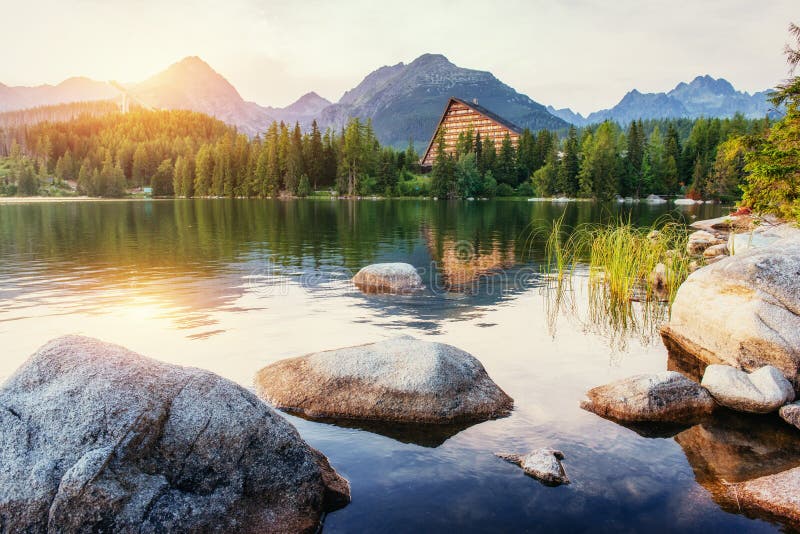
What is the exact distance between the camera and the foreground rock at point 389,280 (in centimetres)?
1875

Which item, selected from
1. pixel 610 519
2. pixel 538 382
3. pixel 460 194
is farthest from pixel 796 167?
pixel 460 194

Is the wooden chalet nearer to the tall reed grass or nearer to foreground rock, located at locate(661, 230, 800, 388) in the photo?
the tall reed grass

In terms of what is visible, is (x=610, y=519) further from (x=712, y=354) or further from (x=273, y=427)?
(x=712, y=354)

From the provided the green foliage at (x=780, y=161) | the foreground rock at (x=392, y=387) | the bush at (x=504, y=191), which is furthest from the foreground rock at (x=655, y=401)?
the bush at (x=504, y=191)

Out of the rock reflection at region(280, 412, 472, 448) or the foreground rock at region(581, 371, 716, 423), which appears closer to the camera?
the rock reflection at region(280, 412, 472, 448)

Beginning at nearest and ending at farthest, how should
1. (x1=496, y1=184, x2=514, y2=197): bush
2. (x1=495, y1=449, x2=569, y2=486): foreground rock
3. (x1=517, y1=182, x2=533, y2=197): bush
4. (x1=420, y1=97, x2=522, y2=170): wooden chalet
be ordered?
(x1=495, y1=449, x2=569, y2=486): foreground rock → (x1=496, y1=184, x2=514, y2=197): bush → (x1=517, y1=182, x2=533, y2=197): bush → (x1=420, y1=97, x2=522, y2=170): wooden chalet

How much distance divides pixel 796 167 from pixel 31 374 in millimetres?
20676

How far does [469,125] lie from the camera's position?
6009 inches

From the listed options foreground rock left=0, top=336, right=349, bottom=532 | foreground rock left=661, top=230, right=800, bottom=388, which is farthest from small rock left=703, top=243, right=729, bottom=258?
foreground rock left=0, top=336, right=349, bottom=532

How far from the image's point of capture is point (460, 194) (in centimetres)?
11994

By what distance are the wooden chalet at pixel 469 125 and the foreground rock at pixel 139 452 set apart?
147m

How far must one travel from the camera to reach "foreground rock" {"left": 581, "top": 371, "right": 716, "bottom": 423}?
27.5ft

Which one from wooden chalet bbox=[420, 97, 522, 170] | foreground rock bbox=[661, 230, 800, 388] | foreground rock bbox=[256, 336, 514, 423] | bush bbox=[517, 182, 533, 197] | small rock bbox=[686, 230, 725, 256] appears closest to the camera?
foreground rock bbox=[256, 336, 514, 423]

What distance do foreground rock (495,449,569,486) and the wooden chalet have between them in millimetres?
145468
